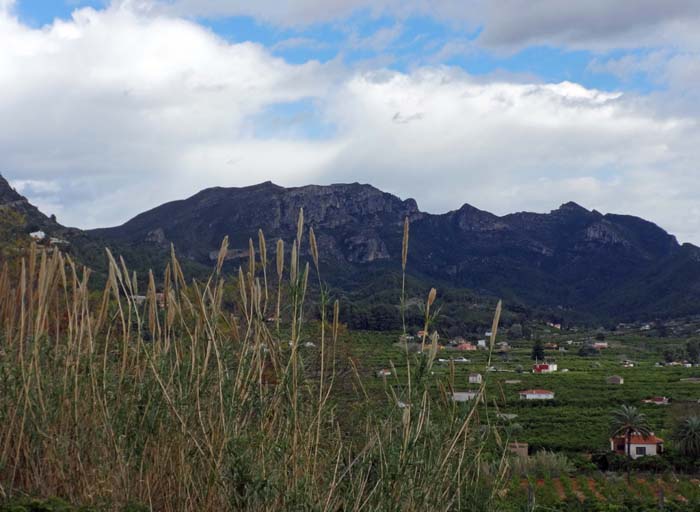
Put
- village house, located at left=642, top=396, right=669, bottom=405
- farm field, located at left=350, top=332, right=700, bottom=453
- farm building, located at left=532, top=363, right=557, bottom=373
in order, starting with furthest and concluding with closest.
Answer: farm building, located at left=532, top=363, right=557, bottom=373 < village house, located at left=642, top=396, right=669, bottom=405 < farm field, located at left=350, top=332, right=700, bottom=453

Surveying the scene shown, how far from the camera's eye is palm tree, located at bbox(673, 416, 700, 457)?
26656 mm

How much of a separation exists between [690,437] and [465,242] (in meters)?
126

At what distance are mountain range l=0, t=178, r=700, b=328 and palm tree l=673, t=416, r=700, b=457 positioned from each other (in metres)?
75.7

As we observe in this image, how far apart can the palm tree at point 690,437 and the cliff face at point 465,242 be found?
264 ft

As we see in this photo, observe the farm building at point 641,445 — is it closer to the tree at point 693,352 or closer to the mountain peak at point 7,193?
the tree at point 693,352

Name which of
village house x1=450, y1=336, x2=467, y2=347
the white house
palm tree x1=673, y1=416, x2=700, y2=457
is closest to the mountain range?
village house x1=450, y1=336, x2=467, y2=347

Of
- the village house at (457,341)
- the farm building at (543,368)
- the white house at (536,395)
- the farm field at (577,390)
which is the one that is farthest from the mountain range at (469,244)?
the white house at (536,395)

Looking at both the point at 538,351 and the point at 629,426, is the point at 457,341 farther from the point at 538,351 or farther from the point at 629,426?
the point at 629,426

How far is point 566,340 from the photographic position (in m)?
86.5

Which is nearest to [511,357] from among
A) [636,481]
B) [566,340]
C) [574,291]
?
[566,340]

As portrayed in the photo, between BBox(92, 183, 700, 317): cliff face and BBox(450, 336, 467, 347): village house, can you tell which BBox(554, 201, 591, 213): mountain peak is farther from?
BBox(450, 336, 467, 347): village house

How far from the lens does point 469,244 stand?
15100cm

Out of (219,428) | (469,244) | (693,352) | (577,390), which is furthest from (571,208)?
(219,428)

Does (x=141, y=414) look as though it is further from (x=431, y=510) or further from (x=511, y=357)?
(x=511, y=357)
